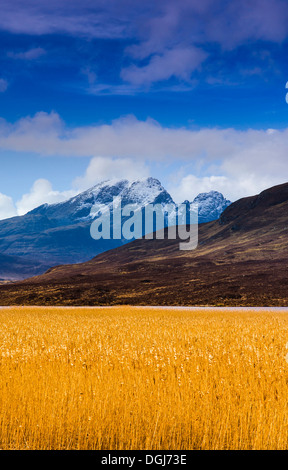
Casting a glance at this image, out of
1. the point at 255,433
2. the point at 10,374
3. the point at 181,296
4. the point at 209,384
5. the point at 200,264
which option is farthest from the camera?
the point at 200,264

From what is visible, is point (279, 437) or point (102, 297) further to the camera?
point (102, 297)

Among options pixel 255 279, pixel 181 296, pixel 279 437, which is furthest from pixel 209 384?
pixel 255 279

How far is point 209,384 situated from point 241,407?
43.0 inches

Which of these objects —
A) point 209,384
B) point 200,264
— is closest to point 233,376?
point 209,384

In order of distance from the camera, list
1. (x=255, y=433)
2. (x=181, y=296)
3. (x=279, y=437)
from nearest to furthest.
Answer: (x=279, y=437)
(x=255, y=433)
(x=181, y=296)

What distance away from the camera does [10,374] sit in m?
8.41

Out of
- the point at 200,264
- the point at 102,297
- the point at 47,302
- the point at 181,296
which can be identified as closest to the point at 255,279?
the point at 181,296

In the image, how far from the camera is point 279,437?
213 inches

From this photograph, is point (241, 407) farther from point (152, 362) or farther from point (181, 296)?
point (181, 296)
